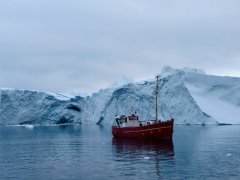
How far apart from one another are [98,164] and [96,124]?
2370 inches

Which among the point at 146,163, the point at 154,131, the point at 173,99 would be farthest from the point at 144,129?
the point at 173,99

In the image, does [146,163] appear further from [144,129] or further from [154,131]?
[144,129]

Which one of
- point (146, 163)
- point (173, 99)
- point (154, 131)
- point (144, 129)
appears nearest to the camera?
point (146, 163)

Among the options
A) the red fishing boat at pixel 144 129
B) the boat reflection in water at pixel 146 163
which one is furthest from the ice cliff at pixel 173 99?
the boat reflection in water at pixel 146 163

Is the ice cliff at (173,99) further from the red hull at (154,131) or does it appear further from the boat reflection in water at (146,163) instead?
the boat reflection in water at (146,163)

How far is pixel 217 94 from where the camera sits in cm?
6825

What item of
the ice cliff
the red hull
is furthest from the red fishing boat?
the ice cliff

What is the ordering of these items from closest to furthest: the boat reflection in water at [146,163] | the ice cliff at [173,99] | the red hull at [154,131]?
the boat reflection in water at [146,163]
the red hull at [154,131]
the ice cliff at [173,99]

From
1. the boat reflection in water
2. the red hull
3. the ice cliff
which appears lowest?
the boat reflection in water

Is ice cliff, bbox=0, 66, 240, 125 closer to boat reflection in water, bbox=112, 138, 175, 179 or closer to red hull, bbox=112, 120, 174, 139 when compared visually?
red hull, bbox=112, 120, 174, 139

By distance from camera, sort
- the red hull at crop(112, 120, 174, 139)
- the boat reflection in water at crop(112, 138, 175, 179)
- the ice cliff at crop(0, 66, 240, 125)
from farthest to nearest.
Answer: the ice cliff at crop(0, 66, 240, 125), the red hull at crop(112, 120, 174, 139), the boat reflection in water at crop(112, 138, 175, 179)

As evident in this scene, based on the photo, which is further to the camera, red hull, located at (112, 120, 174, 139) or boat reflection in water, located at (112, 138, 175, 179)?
red hull, located at (112, 120, 174, 139)

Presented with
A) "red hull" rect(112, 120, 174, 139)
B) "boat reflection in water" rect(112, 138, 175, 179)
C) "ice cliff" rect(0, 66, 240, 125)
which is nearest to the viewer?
"boat reflection in water" rect(112, 138, 175, 179)

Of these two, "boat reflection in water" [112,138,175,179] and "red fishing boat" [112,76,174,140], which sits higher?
"red fishing boat" [112,76,174,140]
